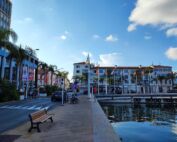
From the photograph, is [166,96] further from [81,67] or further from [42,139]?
[81,67]

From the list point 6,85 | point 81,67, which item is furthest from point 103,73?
point 6,85

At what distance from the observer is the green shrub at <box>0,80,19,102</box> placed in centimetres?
3454

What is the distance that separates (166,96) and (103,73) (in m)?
57.3

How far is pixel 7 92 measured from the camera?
1406 inches

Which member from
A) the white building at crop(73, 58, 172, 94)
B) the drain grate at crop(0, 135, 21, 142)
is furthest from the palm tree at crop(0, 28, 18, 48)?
the white building at crop(73, 58, 172, 94)

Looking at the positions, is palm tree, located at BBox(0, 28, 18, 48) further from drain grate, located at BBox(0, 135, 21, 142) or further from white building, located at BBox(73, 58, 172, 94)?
white building, located at BBox(73, 58, 172, 94)

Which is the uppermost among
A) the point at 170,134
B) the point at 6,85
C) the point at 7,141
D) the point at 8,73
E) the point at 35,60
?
the point at 35,60

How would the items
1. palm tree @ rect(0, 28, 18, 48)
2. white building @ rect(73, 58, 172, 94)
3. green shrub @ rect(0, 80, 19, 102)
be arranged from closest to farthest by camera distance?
palm tree @ rect(0, 28, 18, 48) < green shrub @ rect(0, 80, 19, 102) < white building @ rect(73, 58, 172, 94)

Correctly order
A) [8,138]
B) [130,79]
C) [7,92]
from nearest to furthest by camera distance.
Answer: [8,138], [7,92], [130,79]

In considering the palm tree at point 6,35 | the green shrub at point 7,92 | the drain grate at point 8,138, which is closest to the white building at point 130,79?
the green shrub at point 7,92

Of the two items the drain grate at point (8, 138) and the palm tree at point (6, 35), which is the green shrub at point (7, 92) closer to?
the palm tree at point (6, 35)

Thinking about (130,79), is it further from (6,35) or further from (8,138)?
(8,138)

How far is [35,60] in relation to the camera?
254 feet

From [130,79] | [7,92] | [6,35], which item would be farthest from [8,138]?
[130,79]
